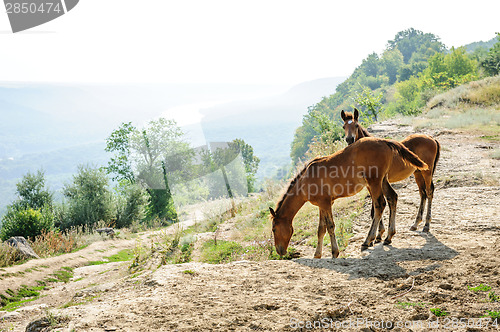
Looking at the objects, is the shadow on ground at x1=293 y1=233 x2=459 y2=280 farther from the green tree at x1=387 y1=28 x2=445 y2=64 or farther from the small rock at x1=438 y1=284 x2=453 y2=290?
the green tree at x1=387 y1=28 x2=445 y2=64

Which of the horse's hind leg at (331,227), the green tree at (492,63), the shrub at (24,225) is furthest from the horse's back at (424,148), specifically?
the green tree at (492,63)

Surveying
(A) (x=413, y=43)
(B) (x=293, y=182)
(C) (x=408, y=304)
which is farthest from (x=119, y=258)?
(A) (x=413, y=43)

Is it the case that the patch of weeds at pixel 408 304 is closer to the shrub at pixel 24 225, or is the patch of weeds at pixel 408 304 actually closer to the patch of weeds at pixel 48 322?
the patch of weeds at pixel 48 322

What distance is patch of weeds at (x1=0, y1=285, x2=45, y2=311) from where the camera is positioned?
28.8 ft

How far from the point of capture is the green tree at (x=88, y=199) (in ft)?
69.9

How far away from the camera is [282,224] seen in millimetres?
5984

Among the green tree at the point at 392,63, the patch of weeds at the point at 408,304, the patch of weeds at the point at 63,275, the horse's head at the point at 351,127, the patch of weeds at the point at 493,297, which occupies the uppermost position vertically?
the green tree at the point at 392,63

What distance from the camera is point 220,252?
8531mm

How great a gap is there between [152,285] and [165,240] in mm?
5660

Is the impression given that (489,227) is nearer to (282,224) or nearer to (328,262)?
(328,262)

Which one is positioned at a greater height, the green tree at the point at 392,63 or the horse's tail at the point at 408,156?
the green tree at the point at 392,63

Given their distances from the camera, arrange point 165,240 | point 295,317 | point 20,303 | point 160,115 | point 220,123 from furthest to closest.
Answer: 1. point 220,123
2. point 160,115
3. point 165,240
4. point 20,303
5. point 295,317

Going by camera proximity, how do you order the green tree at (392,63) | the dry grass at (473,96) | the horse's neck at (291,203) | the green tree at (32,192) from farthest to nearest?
the green tree at (392,63) → the dry grass at (473,96) → the green tree at (32,192) → the horse's neck at (291,203)

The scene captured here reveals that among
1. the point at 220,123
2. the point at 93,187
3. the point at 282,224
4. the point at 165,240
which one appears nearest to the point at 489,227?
the point at 282,224
